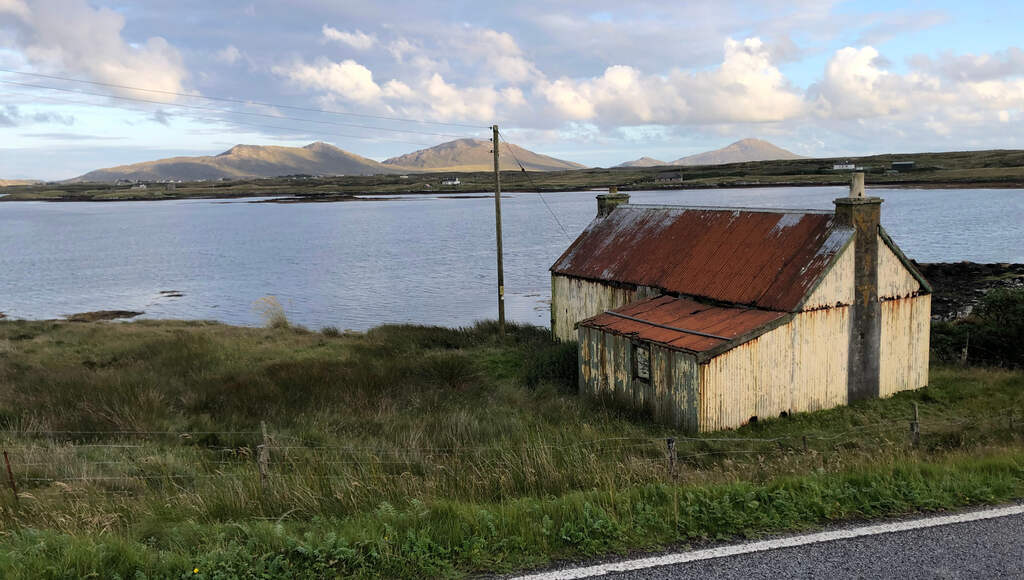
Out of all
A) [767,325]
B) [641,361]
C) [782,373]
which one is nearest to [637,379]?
[641,361]

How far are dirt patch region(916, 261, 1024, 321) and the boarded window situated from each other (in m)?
24.2

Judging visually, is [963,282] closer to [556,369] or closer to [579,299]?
[579,299]

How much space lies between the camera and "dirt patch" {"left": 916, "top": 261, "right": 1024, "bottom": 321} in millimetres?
37031

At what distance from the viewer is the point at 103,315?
43.1m

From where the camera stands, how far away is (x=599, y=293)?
74.9ft

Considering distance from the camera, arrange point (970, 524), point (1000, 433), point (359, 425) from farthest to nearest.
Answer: point (359, 425), point (1000, 433), point (970, 524)

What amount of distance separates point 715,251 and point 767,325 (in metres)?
4.73

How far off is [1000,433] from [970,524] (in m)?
6.40

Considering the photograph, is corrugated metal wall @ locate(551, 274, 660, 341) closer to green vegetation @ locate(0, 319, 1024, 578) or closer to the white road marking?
green vegetation @ locate(0, 319, 1024, 578)

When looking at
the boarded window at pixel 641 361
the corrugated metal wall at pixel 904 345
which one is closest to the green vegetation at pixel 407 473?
the corrugated metal wall at pixel 904 345

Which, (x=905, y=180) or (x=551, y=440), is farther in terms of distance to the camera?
(x=905, y=180)

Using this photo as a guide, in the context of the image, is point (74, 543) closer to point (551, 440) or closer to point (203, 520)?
point (203, 520)

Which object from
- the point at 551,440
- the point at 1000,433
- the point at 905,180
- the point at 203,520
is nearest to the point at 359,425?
the point at 551,440

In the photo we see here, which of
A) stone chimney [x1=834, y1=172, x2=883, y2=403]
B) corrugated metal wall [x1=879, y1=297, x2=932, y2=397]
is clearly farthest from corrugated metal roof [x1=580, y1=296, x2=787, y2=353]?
corrugated metal wall [x1=879, y1=297, x2=932, y2=397]
